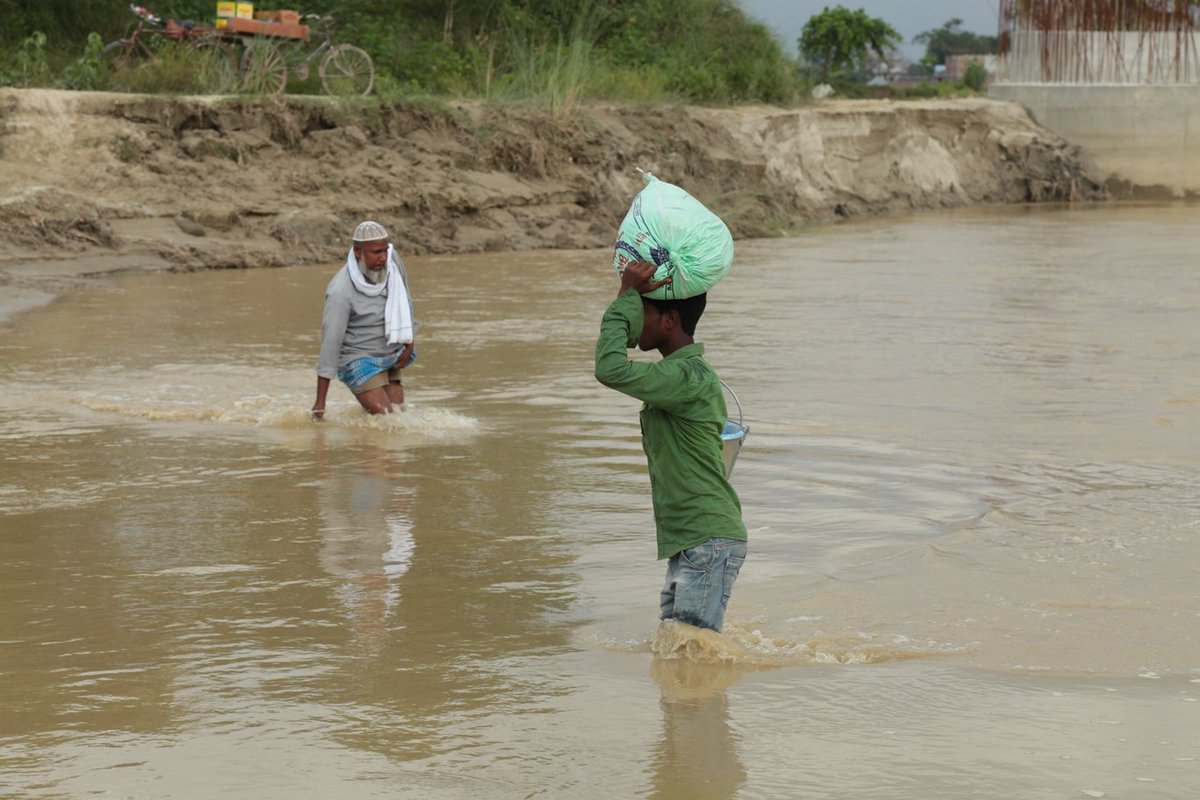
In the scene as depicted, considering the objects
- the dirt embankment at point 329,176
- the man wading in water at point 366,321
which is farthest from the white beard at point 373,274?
the dirt embankment at point 329,176

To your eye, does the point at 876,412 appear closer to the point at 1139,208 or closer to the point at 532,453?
the point at 532,453

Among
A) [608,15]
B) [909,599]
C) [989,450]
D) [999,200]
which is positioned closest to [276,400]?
[989,450]

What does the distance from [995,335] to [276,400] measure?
5.88 metres

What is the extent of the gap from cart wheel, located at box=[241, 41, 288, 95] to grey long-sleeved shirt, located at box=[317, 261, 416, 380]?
11759 millimetres

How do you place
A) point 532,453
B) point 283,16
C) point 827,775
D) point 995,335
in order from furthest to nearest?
point 283,16
point 995,335
point 532,453
point 827,775

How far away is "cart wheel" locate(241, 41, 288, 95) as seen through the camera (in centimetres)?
2009

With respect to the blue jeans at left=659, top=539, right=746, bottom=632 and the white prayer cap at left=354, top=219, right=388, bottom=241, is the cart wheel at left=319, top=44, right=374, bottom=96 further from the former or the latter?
the blue jeans at left=659, top=539, right=746, bottom=632

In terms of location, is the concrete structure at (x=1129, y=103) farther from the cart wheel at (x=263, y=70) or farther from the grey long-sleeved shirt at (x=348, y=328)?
the grey long-sleeved shirt at (x=348, y=328)

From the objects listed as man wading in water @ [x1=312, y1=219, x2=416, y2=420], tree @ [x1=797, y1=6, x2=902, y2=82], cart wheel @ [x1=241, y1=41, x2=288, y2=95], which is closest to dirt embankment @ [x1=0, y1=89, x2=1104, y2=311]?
cart wheel @ [x1=241, y1=41, x2=288, y2=95]

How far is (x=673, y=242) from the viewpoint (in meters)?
4.49

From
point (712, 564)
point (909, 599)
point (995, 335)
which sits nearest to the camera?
point (712, 564)

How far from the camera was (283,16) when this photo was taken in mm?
20672

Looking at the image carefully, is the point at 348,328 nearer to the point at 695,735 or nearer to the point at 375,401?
the point at 375,401

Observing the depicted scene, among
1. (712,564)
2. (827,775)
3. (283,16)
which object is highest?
(283,16)
